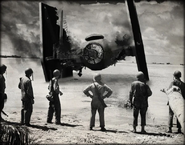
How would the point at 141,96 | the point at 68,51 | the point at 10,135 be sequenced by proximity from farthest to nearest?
the point at 68,51, the point at 141,96, the point at 10,135

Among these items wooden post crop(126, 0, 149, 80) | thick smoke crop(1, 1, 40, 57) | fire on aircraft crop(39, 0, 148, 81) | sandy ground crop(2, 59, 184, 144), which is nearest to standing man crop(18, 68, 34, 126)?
sandy ground crop(2, 59, 184, 144)

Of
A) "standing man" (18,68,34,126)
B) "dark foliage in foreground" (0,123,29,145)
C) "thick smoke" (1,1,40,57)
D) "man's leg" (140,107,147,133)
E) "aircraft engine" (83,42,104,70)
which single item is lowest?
"dark foliage in foreground" (0,123,29,145)

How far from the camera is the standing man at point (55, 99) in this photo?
16.1ft

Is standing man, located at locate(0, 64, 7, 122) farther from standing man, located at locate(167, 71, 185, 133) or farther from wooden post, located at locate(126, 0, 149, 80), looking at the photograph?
standing man, located at locate(167, 71, 185, 133)

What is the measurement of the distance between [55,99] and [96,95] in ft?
2.67

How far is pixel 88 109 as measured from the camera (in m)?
4.95

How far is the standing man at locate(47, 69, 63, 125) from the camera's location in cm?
491

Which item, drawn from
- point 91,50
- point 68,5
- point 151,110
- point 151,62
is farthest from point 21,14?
point 151,110

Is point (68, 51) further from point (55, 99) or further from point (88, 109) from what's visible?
point (88, 109)

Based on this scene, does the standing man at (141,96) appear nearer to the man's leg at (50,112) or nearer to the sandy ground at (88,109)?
the sandy ground at (88,109)

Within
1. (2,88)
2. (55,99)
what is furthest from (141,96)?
(2,88)

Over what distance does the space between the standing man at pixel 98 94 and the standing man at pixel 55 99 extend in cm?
60

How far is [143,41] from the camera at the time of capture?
4965 mm

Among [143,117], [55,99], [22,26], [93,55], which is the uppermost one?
[22,26]
